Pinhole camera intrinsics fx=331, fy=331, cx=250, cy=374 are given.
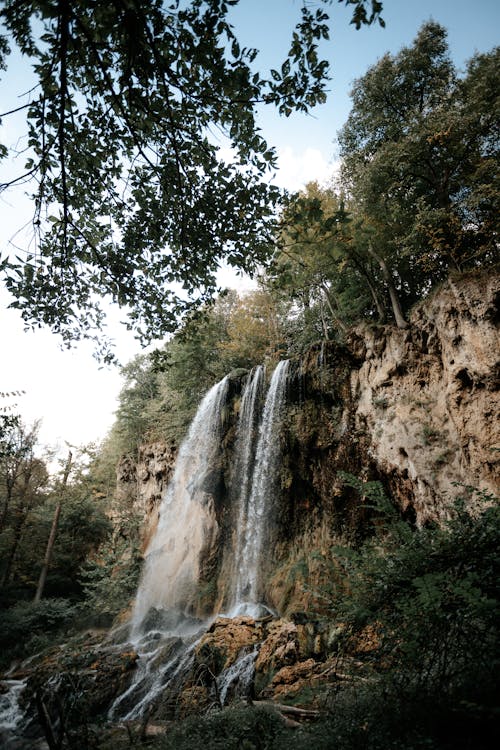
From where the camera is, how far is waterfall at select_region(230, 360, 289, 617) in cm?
991

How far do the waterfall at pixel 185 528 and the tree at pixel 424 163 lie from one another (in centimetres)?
818

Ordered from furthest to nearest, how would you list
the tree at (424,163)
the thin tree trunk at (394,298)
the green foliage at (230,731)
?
the thin tree trunk at (394,298) < the tree at (424,163) < the green foliage at (230,731)

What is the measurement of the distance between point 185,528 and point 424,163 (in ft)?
51.2

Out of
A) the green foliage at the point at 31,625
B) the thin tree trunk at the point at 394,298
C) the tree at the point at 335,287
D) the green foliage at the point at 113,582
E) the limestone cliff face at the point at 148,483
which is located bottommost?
the green foliage at the point at 31,625

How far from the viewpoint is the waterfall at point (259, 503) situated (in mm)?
9906

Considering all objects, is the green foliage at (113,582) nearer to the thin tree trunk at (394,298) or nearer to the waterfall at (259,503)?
the waterfall at (259,503)

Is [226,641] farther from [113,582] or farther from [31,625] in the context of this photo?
[31,625]

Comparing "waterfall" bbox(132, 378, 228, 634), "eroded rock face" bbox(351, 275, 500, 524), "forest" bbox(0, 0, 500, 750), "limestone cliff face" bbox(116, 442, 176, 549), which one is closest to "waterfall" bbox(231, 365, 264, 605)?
"waterfall" bbox(132, 378, 228, 634)

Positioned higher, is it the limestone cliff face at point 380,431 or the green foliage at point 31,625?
the limestone cliff face at point 380,431

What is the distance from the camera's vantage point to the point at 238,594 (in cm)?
1002

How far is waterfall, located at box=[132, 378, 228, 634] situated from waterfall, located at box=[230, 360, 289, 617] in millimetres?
1805

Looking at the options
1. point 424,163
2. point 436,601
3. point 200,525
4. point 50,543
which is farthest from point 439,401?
point 50,543

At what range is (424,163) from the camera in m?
10.9

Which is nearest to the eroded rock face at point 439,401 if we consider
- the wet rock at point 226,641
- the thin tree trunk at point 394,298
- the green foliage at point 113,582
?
the thin tree trunk at point 394,298
